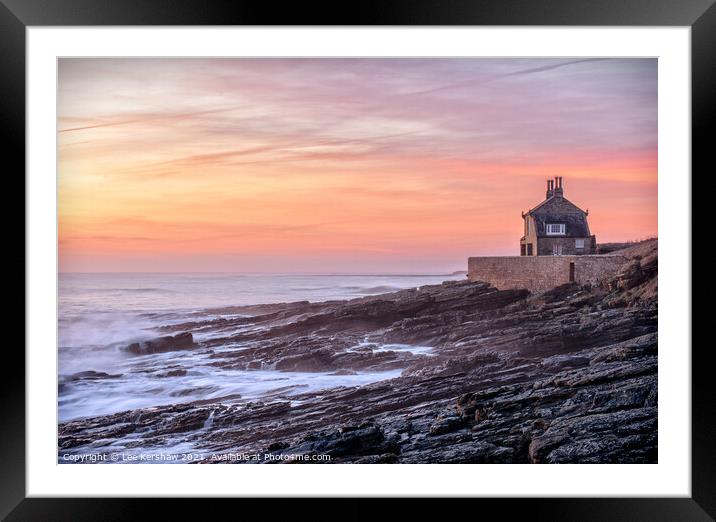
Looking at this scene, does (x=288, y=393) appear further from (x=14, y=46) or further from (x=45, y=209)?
(x=14, y=46)

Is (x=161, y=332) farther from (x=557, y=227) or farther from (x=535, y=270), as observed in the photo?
(x=557, y=227)

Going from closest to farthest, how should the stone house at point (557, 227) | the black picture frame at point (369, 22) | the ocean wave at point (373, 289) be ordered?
1. the black picture frame at point (369, 22)
2. the stone house at point (557, 227)
3. the ocean wave at point (373, 289)

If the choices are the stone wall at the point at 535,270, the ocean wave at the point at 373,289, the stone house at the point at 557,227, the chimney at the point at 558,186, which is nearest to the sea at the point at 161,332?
the ocean wave at the point at 373,289

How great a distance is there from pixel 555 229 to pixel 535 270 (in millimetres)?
317

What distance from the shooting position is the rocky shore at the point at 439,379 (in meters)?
A: 3.59

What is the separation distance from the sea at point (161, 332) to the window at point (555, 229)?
61 cm

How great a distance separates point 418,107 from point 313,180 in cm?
83

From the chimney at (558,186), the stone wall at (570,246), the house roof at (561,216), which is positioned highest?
the chimney at (558,186)

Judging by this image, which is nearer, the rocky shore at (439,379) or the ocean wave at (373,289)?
the rocky shore at (439,379)

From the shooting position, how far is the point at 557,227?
3.68 m

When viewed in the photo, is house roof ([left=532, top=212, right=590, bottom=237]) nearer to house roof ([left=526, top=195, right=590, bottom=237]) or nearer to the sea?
house roof ([left=526, top=195, right=590, bottom=237])

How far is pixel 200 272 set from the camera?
3781 mm

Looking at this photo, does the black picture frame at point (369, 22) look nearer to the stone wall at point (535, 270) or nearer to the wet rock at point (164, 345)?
the wet rock at point (164, 345)

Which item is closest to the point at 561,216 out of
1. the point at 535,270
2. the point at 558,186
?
the point at 558,186
